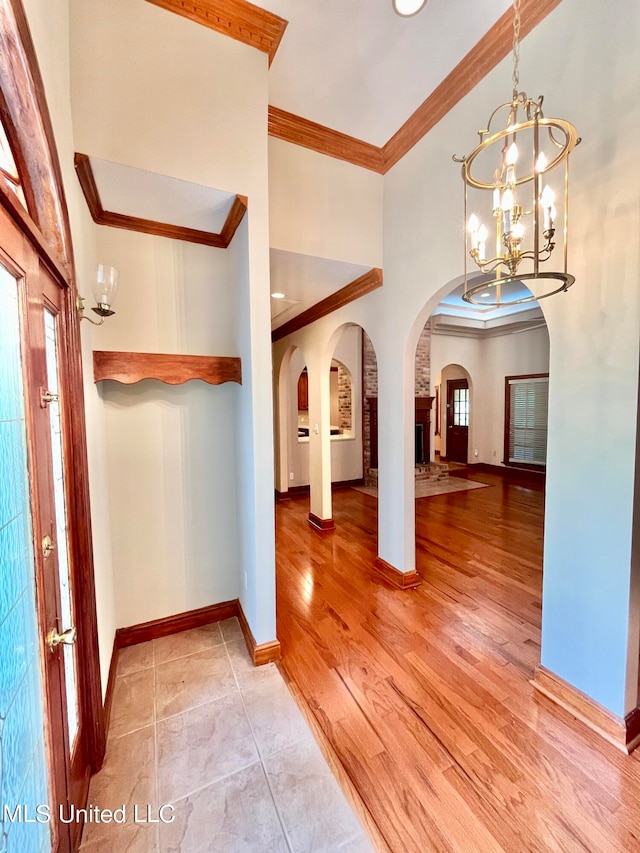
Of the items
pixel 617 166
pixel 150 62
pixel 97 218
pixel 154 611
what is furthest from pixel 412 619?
pixel 150 62

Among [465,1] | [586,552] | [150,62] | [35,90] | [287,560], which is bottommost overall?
[287,560]

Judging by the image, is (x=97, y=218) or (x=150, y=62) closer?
(x=150, y=62)

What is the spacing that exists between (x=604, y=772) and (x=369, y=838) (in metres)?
1.08

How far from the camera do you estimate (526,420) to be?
6898 millimetres

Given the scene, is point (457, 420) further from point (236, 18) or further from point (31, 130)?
point (31, 130)

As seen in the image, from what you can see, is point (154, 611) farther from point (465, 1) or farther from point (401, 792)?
point (465, 1)

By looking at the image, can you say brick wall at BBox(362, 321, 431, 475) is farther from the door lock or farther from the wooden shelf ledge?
the door lock

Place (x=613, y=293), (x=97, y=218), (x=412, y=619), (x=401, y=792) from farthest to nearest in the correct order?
(x=412, y=619)
(x=97, y=218)
(x=613, y=293)
(x=401, y=792)

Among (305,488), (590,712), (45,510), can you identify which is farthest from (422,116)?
(305,488)

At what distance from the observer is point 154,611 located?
2391 mm

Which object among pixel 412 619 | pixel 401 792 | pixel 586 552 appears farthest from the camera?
pixel 412 619

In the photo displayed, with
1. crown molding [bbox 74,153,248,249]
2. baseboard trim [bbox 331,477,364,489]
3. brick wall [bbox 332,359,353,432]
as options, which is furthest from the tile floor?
brick wall [bbox 332,359,353,432]

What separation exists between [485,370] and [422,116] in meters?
6.29

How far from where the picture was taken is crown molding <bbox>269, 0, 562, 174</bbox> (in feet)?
6.07
